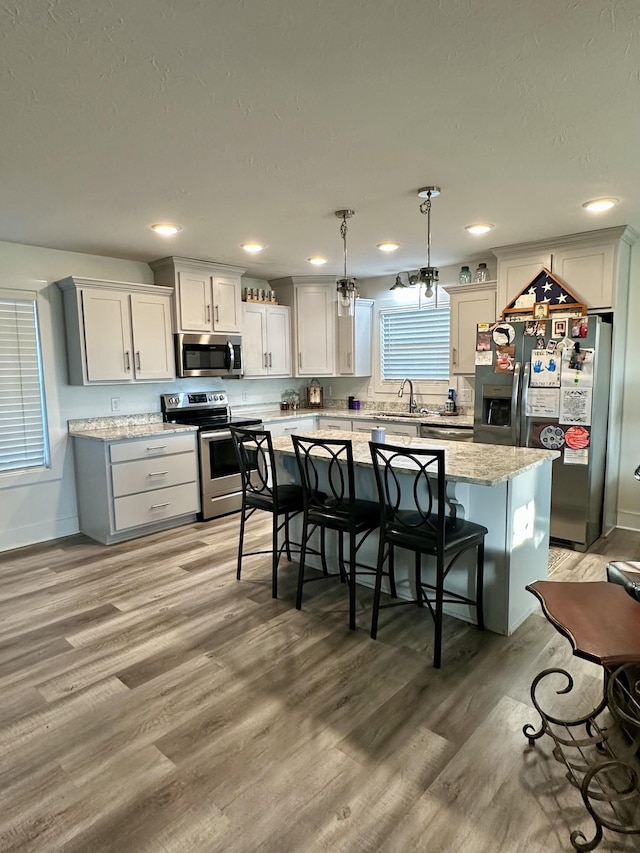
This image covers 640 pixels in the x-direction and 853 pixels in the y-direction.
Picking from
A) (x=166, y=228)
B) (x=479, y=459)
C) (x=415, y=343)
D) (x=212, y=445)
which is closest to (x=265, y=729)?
(x=479, y=459)

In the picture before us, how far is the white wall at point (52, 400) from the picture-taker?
161 inches

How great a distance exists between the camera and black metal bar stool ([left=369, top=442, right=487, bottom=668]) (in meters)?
2.33

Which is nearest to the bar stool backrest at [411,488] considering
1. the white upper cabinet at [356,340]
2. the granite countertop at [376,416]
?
the granite countertop at [376,416]

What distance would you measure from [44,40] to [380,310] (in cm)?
469

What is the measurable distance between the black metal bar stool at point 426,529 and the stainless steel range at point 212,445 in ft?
7.25

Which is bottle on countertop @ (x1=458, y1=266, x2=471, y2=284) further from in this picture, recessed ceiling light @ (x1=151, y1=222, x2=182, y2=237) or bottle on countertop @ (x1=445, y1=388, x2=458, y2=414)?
recessed ceiling light @ (x1=151, y1=222, x2=182, y2=237)

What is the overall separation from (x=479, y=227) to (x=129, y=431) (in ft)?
10.7

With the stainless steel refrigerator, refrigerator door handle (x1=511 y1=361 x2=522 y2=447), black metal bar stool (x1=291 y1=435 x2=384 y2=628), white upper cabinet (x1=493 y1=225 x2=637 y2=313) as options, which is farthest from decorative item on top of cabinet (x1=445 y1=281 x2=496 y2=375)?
black metal bar stool (x1=291 y1=435 x2=384 y2=628)

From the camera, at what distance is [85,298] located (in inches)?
163

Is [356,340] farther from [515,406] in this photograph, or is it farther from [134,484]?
[134,484]

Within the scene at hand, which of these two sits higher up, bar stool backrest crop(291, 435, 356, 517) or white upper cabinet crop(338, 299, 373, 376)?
white upper cabinet crop(338, 299, 373, 376)

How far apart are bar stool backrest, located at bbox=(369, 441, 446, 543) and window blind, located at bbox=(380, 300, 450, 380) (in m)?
2.85

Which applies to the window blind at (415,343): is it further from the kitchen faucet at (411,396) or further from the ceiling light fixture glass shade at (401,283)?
the ceiling light fixture glass shade at (401,283)

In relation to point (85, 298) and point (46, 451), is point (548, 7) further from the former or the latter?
point (46, 451)
